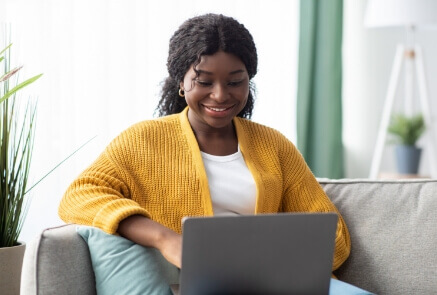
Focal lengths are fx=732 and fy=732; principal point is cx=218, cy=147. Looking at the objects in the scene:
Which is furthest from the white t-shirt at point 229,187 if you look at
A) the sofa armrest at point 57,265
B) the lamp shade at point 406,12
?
the lamp shade at point 406,12

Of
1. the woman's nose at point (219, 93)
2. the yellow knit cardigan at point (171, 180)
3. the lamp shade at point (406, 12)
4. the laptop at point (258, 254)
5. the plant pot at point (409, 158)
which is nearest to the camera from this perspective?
the laptop at point (258, 254)

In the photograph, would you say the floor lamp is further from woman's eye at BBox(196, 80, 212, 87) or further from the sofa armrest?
the sofa armrest

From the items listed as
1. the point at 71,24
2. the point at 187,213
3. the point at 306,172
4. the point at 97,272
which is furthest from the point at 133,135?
the point at 71,24

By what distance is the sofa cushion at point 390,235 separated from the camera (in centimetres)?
184

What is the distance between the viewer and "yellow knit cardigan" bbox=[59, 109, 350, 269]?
1639 mm

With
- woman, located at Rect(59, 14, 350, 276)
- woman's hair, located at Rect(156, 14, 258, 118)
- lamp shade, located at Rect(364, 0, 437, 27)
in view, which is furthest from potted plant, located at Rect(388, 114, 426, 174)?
woman's hair, located at Rect(156, 14, 258, 118)

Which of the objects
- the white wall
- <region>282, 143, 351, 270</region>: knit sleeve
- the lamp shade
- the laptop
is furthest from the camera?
the white wall

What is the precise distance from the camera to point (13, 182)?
197 cm

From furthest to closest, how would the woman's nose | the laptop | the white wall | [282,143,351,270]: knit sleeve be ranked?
the white wall → [282,143,351,270]: knit sleeve → the woman's nose → the laptop

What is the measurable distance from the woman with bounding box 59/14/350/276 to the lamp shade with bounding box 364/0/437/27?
2.01m

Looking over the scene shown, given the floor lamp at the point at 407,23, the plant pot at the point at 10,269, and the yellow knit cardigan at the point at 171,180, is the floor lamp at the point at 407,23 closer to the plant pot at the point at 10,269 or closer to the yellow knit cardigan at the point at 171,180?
the yellow knit cardigan at the point at 171,180

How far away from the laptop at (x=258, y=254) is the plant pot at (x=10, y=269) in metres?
0.75

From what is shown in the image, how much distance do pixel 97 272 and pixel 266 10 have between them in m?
2.49

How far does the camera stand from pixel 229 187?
1.80 metres
